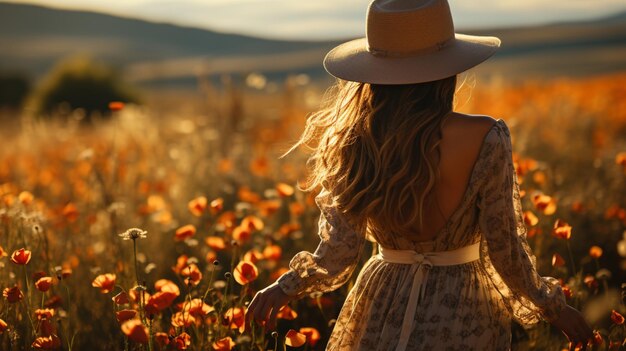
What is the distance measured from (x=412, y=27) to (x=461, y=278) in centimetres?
76

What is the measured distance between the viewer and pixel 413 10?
7.73 ft

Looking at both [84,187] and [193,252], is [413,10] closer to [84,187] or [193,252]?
[193,252]

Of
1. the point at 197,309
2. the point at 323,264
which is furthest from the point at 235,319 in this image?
the point at 323,264

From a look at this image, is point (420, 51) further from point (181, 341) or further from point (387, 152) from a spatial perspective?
point (181, 341)

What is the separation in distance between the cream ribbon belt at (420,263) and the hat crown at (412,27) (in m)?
0.60

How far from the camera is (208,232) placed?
436 cm

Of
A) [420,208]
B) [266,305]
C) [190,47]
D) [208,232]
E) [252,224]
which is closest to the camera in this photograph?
[420,208]

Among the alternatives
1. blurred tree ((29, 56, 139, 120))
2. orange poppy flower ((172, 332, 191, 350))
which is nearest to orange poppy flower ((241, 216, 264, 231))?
orange poppy flower ((172, 332, 191, 350))

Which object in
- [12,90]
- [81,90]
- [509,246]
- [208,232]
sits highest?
[509,246]

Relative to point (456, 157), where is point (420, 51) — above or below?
above

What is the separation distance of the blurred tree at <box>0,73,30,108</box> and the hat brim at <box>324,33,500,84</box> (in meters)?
20.9

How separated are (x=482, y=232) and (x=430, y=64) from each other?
51 cm

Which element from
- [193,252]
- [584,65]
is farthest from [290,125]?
[584,65]

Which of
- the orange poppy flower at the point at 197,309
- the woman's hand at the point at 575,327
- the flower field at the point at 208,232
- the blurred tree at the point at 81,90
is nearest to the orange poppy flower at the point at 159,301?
the flower field at the point at 208,232
